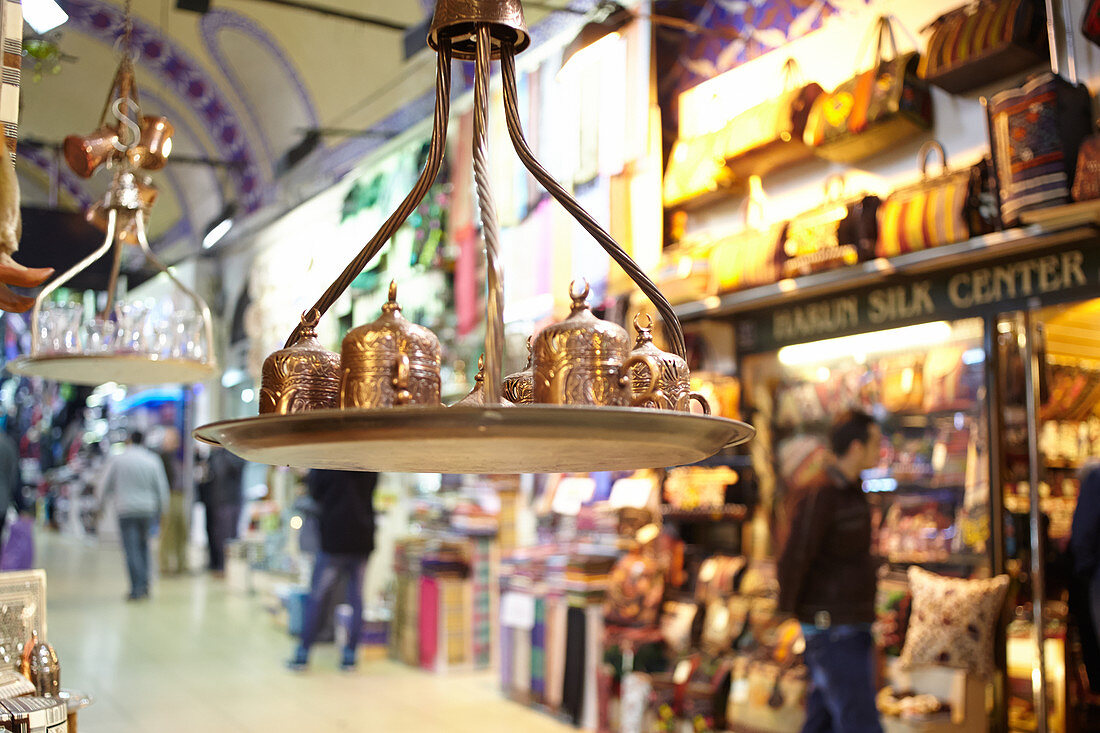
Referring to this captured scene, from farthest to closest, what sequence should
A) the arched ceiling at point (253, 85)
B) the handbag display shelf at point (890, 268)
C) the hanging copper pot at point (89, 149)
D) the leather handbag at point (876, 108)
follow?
the arched ceiling at point (253, 85), the leather handbag at point (876, 108), the handbag display shelf at point (890, 268), the hanging copper pot at point (89, 149)

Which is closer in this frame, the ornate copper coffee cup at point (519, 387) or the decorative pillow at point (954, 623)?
the ornate copper coffee cup at point (519, 387)

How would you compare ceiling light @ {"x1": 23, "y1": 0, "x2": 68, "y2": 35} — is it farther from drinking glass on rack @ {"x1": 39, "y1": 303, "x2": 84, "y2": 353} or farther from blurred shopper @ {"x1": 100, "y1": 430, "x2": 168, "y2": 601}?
blurred shopper @ {"x1": 100, "y1": 430, "x2": 168, "y2": 601}

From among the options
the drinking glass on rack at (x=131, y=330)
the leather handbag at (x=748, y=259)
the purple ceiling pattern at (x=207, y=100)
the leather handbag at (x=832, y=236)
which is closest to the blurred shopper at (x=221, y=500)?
the purple ceiling pattern at (x=207, y=100)

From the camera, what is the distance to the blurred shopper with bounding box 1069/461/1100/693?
376cm

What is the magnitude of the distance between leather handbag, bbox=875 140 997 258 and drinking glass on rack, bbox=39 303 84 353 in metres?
3.10

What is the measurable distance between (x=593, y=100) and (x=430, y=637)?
3684 mm

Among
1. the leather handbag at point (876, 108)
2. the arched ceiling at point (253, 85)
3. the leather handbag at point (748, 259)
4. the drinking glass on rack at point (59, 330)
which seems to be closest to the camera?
the drinking glass on rack at point (59, 330)

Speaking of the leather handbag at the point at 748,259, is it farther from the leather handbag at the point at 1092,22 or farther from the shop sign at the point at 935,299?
the leather handbag at the point at 1092,22

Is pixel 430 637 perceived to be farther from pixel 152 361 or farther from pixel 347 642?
pixel 152 361

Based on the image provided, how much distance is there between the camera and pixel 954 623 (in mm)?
3953

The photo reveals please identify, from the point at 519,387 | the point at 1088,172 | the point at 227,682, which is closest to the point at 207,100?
the point at 227,682

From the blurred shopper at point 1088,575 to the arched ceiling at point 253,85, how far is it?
171 inches

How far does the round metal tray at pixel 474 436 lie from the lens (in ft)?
3.02

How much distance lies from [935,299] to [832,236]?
1.68 ft
